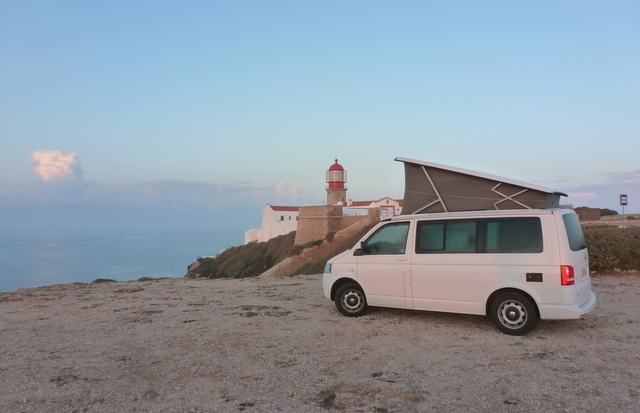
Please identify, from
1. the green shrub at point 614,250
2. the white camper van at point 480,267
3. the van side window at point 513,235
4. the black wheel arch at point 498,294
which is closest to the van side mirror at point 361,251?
the white camper van at point 480,267

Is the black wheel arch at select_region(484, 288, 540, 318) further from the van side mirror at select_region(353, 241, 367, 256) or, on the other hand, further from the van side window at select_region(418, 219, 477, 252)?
the van side mirror at select_region(353, 241, 367, 256)

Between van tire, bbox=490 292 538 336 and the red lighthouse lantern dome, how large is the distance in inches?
2190

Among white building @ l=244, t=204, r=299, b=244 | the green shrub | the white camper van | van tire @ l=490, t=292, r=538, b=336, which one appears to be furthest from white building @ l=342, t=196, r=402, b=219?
van tire @ l=490, t=292, r=538, b=336

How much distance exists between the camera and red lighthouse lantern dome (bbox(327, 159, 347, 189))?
6206cm

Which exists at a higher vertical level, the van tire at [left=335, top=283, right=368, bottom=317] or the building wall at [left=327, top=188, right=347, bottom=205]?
the building wall at [left=327, top=188, right=347, bottom=205]

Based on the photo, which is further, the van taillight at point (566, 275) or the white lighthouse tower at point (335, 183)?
the white lighthouse tower at point (335, 183)

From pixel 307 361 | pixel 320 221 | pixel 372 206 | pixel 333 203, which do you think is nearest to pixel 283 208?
pixel 333 203

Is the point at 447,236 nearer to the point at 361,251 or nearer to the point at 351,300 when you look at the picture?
the point at 361,251

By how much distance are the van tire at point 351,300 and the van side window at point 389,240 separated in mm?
711

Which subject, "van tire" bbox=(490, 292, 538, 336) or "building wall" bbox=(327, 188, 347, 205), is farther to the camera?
"building wall" bbox=(327, 188, 347, 205)

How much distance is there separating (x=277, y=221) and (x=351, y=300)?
61390 millimetres

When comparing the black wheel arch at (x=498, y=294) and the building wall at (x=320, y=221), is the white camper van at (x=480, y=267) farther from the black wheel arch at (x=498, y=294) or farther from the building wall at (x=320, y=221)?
the building wall at (x=320, y=221)

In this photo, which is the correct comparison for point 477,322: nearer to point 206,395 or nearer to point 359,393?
point 359,393

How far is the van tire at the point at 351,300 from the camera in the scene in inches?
310
